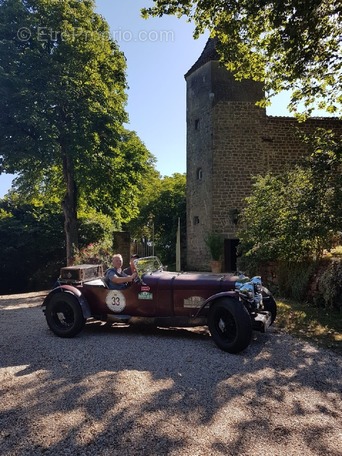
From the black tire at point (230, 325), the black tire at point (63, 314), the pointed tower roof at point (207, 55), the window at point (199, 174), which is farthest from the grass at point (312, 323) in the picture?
the pointed tower roof at point (207, 55)

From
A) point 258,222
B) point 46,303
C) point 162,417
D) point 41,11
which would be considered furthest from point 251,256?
point 41,11

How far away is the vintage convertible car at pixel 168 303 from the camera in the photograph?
Answer: 5189 millimetres

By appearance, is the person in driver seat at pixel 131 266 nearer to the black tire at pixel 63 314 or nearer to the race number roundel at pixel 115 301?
the race number roundel at pixel 115 301

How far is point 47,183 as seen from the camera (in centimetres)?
1684

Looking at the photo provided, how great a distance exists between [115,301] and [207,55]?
1861cm

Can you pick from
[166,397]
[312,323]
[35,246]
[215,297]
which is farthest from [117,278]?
[35,246]

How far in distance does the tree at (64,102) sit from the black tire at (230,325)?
9432mm

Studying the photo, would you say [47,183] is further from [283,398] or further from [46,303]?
[283,398]

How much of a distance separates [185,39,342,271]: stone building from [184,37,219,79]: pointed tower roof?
63 millimetres

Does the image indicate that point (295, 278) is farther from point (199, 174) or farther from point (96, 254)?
point (199, 174)

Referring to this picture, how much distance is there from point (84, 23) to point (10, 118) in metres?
5.13

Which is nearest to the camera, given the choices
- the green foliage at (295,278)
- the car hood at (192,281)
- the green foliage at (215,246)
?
the car hood at (192,281)

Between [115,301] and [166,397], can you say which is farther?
[115,301]

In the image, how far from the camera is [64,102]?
42.9 feet
